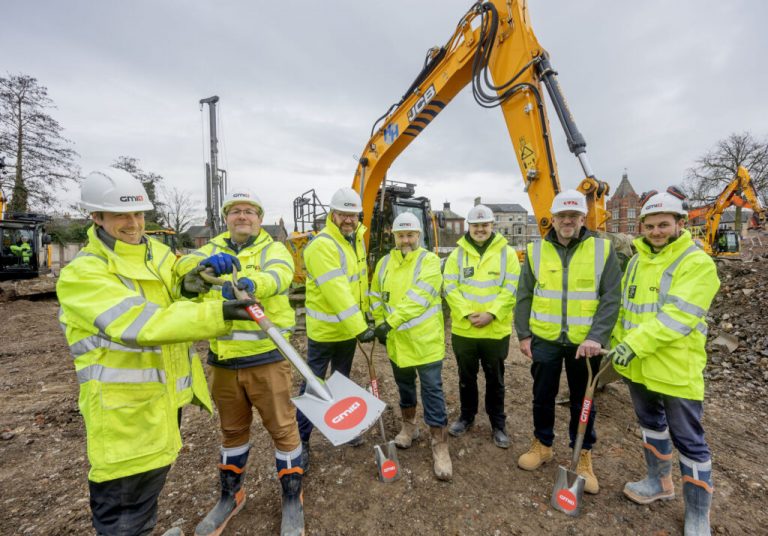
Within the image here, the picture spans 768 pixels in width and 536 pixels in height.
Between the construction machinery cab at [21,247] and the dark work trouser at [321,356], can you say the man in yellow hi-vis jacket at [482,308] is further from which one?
the construction machinery cab at [21,247]

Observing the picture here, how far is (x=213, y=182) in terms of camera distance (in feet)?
50.0

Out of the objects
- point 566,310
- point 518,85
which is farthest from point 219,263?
point 518,85

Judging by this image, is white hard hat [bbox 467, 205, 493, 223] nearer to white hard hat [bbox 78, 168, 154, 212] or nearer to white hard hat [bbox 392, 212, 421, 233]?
white hard hat [bbox 392, 212, 421, 233]

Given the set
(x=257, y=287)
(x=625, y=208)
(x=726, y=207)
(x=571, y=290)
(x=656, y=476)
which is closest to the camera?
(x=257, y=287)

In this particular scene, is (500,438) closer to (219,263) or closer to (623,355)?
(623,355)

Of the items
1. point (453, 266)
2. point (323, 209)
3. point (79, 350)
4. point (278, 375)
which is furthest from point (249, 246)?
point (323, 209)

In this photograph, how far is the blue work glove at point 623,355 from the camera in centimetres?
235

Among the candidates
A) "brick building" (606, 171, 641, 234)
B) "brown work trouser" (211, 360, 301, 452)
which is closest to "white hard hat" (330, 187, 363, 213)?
"brown work trouser" (211, 360, 301, 452)

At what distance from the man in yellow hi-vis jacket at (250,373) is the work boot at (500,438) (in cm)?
190

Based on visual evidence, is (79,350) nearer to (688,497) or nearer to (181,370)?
(181,370)

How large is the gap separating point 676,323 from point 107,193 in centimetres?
332

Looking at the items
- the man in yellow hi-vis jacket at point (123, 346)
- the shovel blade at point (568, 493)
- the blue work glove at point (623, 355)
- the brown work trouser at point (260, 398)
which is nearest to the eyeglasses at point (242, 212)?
the man in yellow hi-vis jacket at point (123, 346)

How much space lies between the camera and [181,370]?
6.40ft

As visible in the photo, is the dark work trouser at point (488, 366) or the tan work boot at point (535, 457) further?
the dark work trouser at point (488, 366)
